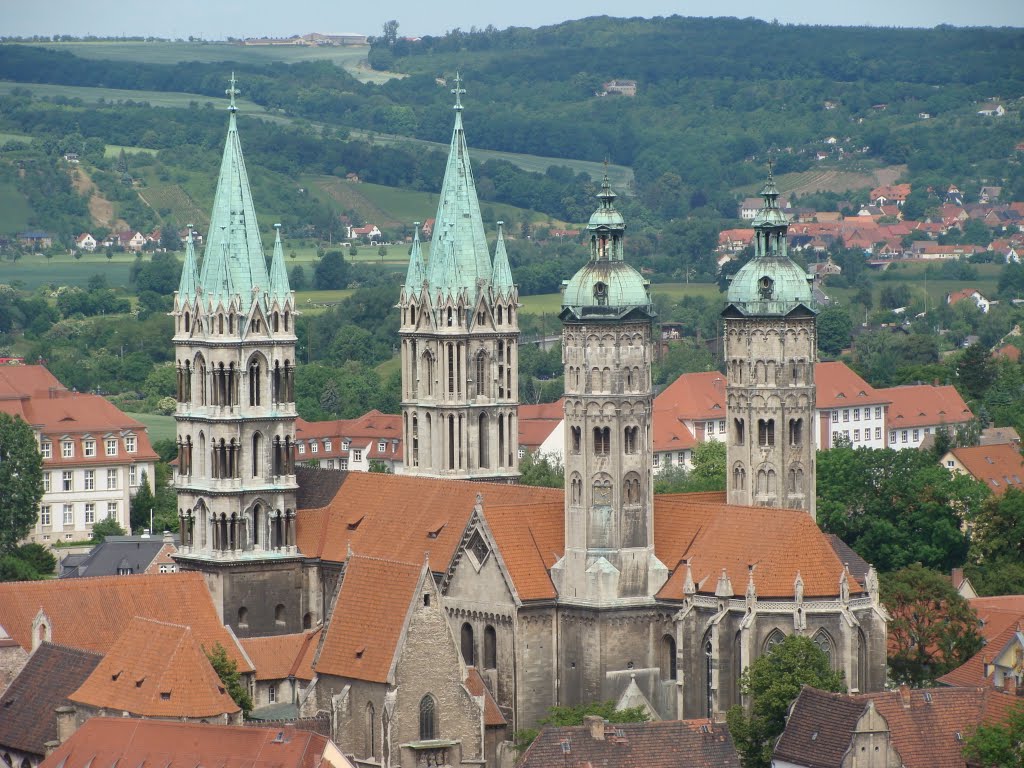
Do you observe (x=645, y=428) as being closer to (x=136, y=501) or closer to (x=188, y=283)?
(x=188, y=283)

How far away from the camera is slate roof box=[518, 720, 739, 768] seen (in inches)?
3583

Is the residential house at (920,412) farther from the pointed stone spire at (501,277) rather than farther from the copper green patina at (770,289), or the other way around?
the copper green patina at (770,289)

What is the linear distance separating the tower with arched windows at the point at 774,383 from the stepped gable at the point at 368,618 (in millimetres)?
17951

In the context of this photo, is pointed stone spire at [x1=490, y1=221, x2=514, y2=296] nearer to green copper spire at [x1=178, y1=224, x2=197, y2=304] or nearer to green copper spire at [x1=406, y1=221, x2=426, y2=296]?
green copper spire at [x1=406, y1=221, x2=426, y2=296]

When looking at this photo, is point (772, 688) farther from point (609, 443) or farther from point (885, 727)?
point (609, 443)

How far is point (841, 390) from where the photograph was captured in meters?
192

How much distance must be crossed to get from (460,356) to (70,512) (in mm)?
41742

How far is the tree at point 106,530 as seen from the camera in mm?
153200

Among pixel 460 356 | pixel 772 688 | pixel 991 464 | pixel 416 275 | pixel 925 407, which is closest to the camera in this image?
pixel 772 688

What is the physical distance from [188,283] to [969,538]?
41901 mm

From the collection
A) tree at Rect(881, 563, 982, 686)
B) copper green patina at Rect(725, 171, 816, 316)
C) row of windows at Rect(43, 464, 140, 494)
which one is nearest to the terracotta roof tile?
tree at Rect(881, 563, 982, 686)

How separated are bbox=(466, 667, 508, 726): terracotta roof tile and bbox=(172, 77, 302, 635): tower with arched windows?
50.3ft

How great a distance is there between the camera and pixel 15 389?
171000 millimetres

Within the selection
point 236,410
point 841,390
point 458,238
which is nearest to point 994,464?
point 841,390
